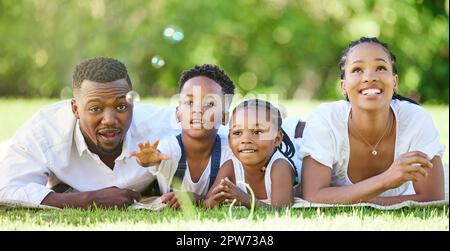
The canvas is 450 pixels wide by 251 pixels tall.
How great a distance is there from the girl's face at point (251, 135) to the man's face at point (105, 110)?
54 cm

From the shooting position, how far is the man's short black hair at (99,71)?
412 cm

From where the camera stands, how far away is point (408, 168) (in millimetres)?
3623

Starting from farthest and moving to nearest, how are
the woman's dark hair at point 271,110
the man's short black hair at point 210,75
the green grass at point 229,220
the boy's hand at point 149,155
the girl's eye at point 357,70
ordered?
1. the man's short black hair at point 210,75
2. the woman's dark hair at point 271,110
3. the girl's eye at point 357,70
4. the boy's hand at point 149,155
5. the green grass at point 229,220

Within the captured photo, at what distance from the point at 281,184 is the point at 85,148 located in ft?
3.33

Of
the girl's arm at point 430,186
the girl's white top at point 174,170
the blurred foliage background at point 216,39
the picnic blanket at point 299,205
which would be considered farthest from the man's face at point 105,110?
the blurred foliage background at point 216,39

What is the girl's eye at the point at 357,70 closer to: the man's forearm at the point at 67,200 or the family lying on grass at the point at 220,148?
the family lying on grass at the point at 220,148

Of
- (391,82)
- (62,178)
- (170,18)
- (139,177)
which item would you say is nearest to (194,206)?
(139,177)

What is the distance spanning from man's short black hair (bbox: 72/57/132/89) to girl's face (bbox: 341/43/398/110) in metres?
1.11

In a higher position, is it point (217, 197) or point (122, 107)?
point (122, 107)

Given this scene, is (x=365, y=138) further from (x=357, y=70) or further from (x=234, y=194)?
(x=234, y=194)

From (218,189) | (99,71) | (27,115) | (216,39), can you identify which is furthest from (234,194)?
(216,39)

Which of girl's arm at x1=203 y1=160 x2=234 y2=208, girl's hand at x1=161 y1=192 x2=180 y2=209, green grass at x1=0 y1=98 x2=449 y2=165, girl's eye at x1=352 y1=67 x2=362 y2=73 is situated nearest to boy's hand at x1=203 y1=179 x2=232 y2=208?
girl's arm at x1=203 y1=160 x2=234 y2=208

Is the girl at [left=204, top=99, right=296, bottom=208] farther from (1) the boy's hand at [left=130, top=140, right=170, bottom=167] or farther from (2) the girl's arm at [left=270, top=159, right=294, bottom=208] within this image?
(1) the boy's hand at [left=130, top=140, right=170, bottom=167]

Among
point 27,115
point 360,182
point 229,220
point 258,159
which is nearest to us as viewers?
point 229,220
